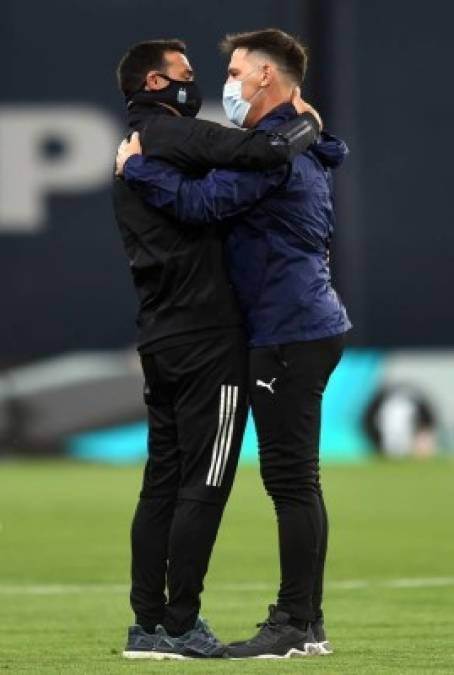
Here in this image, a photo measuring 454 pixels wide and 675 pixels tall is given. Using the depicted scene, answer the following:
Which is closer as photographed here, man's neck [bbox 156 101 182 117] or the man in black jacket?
the man in black jacket

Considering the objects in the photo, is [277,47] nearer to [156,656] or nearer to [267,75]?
[267,75]

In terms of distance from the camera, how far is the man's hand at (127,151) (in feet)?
22.9

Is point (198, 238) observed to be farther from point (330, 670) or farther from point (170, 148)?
point (330, 670)

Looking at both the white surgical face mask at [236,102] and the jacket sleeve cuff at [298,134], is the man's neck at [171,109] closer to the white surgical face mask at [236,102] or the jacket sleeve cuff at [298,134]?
the white surgical face mask at [236,102]

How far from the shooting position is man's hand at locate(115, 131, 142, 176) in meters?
6.96

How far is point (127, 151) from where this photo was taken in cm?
698

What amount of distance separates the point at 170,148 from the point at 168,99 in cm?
23

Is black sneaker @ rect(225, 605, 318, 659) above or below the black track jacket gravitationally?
below

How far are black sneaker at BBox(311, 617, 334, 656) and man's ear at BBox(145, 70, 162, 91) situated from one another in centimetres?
185

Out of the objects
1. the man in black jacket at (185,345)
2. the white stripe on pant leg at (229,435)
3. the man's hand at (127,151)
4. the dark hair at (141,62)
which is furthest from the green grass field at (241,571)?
the dark hair at (141,62)

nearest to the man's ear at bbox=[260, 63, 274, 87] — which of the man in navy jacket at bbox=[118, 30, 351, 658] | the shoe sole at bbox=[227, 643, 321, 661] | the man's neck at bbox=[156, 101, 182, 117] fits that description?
the man in navy jacket at bbox=[118, 30, 351, 658]

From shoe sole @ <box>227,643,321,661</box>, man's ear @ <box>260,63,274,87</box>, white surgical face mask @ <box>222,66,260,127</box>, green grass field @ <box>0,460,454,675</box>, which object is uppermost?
man's ear @ <box>260,63,274,87</box>

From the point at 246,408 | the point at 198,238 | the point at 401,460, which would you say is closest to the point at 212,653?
the point at 246,408

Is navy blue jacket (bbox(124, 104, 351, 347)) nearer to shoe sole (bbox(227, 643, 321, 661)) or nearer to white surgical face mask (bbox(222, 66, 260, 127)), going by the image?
white surgical face mask (bbox(222, 66, 260, 127))
